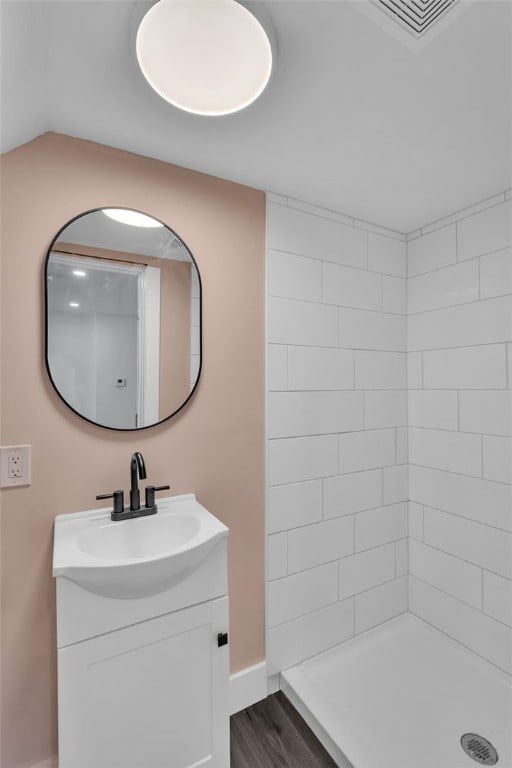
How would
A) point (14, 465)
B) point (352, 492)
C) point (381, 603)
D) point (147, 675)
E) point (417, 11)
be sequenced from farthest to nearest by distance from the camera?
point (381, 603) < point (352, 492) < point (14, 465) < point (147, 675) < point (417, 11)

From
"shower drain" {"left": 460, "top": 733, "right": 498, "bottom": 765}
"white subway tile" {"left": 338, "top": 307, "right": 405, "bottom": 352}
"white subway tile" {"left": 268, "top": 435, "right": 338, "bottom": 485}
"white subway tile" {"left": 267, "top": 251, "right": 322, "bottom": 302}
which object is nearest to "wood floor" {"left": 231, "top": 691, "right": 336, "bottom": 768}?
"shower drain" {"left": 460, "top": 733, "right": 498, "bottom": 765}

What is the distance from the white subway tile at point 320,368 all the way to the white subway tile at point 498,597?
1111 mm

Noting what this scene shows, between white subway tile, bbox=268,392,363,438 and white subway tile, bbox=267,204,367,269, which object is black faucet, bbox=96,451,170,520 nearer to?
white subway tile, bbox=268,392,363,438

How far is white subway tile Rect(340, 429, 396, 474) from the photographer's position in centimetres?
198

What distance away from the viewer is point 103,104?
123 cm

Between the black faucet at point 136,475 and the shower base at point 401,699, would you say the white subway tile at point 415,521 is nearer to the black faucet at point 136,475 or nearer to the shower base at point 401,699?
the shower base at point 401,699

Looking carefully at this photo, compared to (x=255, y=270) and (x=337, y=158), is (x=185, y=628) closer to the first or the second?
(x=255, y=270)

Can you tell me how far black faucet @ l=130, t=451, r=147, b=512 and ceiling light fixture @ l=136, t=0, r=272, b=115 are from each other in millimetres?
1116

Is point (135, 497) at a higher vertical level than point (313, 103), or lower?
lower

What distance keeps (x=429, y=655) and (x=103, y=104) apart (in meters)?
2.70

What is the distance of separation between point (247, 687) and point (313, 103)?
225 cm

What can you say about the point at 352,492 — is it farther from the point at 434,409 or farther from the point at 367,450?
the point at 434,409

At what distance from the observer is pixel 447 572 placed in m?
2.01

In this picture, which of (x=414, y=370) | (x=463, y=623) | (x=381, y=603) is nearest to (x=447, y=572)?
(x=463, y=623)
